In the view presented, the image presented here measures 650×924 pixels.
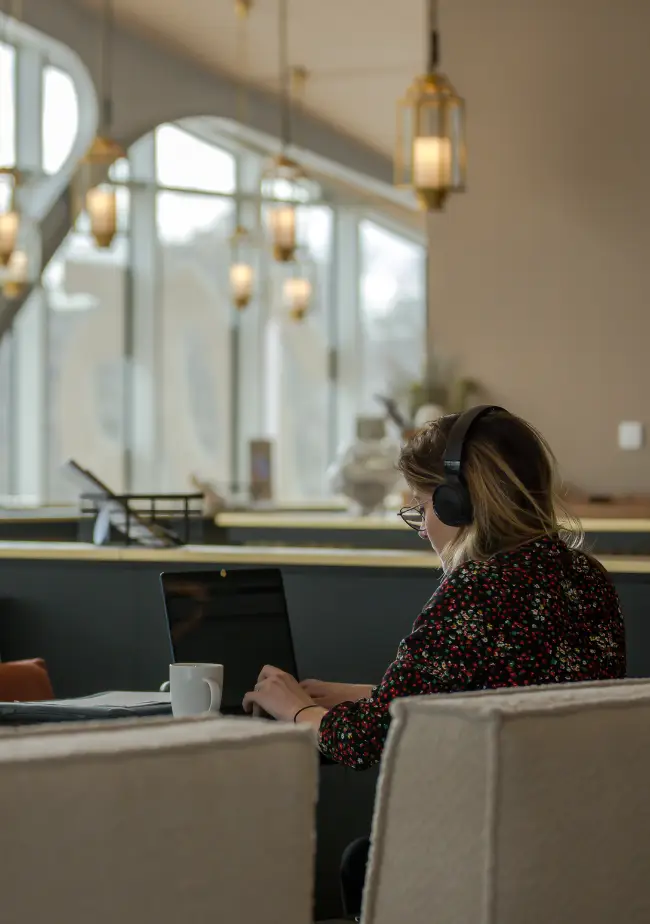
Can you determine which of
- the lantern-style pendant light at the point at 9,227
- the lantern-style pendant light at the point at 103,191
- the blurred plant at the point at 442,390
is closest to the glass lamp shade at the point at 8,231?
the lantern-style pendant light at the point at 9,227

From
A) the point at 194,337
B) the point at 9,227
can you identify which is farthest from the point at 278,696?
the point at 194,337

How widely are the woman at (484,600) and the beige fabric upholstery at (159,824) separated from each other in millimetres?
677

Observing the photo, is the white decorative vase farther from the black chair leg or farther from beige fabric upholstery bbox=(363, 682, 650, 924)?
beige fabric upholstery bbox=(363, 682, 650, 924)

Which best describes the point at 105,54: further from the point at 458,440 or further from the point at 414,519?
the point at 458,440

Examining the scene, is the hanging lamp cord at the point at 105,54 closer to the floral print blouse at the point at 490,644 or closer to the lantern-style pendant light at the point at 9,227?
the lantern-style pendant light at the point at 9,227

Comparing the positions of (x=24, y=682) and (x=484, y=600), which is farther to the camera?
(x=24, y=682)

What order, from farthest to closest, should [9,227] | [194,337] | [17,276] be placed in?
1. [194,337]
2. [17,276]
3. [9,227]

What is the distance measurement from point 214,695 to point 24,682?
3.50ft

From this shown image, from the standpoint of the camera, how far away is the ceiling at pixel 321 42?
9.34 meters

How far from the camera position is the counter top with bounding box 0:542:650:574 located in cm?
359

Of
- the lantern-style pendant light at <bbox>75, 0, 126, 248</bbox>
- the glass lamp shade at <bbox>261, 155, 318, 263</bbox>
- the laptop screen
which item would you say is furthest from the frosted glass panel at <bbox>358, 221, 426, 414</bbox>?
the laptop screen

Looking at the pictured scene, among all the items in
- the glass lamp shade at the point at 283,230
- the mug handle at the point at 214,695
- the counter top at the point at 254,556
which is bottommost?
the mug handle at the point at 214,695

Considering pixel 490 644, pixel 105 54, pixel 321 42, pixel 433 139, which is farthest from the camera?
pixel 105 54

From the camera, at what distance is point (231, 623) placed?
243cm
